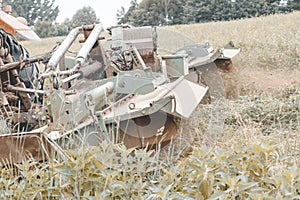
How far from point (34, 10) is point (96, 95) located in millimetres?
45578

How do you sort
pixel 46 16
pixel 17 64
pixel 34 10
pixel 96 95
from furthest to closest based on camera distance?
pixel 46 16
pixel 34 10
pixel 17 64
pixel 96 95

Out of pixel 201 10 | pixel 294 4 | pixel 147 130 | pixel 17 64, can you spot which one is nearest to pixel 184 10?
pixel 201 10

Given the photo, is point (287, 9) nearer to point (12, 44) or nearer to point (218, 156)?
point (12, 44)

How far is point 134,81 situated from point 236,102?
6.64 feet

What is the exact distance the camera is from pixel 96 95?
3131mm

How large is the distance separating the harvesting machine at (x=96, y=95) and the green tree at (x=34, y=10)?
1441 inches

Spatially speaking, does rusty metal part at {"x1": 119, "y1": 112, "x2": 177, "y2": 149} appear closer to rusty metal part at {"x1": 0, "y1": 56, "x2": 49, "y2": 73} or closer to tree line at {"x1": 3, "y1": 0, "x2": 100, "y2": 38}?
rusty metal part at {"x1": 0, "y1": 56, "x2": 49, "y2": 73}

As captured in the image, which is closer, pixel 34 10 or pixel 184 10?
pixel 184 10

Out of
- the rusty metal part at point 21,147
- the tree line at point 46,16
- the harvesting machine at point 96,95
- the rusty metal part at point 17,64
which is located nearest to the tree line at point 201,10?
the tree line at point 46,16

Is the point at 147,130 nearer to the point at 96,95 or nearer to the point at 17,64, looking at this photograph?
the point at 96,95

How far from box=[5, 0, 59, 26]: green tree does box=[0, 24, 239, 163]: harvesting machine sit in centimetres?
3660

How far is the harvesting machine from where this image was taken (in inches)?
114

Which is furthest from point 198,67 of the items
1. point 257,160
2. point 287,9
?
point 287,9

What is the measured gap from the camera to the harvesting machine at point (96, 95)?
2.91 m
